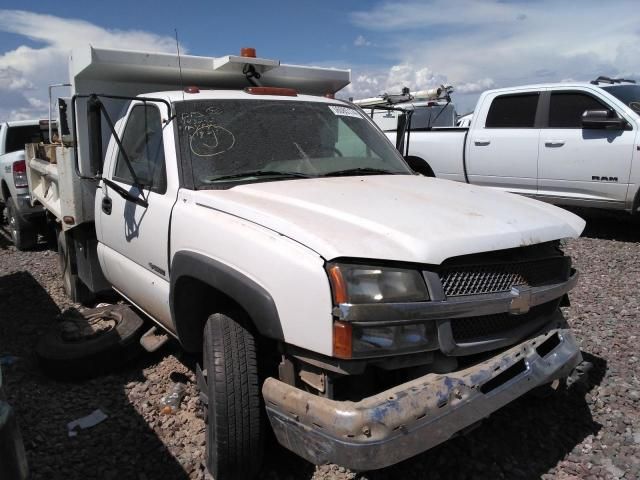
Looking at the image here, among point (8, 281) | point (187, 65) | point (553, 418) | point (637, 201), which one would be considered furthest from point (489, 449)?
point (8, 281)

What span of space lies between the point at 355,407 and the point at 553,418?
1.74m

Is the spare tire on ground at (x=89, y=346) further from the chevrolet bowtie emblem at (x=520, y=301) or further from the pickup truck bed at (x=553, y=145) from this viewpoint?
the pickup truck bed at (x=553, y=145)

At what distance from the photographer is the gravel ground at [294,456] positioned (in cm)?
287

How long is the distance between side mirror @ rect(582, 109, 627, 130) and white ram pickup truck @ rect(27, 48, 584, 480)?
13.9 ft

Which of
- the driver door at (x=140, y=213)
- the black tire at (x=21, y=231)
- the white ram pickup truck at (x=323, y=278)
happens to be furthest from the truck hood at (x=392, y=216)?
the black tire at (x=21, y=231)

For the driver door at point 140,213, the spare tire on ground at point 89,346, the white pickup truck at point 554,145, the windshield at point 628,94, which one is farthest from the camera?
the windshield at point 628,94

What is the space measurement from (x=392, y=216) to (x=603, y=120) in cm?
552

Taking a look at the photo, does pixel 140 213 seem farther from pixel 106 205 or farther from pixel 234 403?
pixel 234 403

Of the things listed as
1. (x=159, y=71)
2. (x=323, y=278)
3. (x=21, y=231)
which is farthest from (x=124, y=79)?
(x=21, y=231)

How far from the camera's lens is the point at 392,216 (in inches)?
100

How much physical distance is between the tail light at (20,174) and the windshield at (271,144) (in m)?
5.56

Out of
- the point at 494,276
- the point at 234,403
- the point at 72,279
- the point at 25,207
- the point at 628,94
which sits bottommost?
the point at 72,279

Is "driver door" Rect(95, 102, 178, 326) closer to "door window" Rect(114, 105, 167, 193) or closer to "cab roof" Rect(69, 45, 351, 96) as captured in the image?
"door window" Rect(114, 105, 167, 193)

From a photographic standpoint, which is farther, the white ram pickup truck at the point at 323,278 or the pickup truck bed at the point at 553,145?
the pickup truck bed at the point at 553,145
